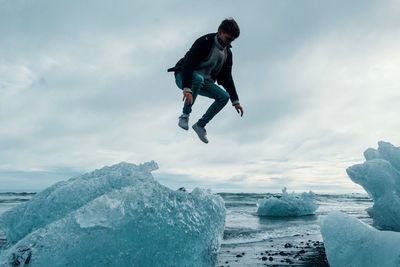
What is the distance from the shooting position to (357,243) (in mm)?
5020

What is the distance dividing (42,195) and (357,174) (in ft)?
29.5

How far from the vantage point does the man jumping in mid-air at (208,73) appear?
524 cm

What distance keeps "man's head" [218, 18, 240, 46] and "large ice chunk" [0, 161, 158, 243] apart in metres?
2.16

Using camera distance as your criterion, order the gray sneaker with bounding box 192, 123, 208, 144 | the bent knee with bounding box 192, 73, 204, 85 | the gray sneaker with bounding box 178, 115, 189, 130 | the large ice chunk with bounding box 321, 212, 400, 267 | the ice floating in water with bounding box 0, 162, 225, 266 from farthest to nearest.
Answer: the gray sneaker with bounding box 192, 123, 208, 144, the gray sneaker with bounding box 178, 115, 189, 130, the bent knee with bounding box 192, 73, 204, 85, the large ice chunk with bounding box 321, 212, 400, 267, the ice floating in water with bounding box 0, 162, 225, 266

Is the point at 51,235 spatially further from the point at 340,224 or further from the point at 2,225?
the point at 340,224

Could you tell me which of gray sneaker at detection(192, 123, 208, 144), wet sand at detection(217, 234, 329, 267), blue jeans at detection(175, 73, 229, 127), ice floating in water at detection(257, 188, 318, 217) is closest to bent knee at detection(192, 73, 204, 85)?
blue jeans at detection(175, 73, 229, 127)

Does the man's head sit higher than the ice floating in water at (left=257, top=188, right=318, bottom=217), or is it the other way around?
the man's head

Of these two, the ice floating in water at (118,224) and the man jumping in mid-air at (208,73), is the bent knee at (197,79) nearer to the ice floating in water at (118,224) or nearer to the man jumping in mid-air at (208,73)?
the man jumping in mid-air at (208,73)

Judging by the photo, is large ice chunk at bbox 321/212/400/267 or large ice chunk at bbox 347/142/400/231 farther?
large ice chunk at bbox 347/142/400/231

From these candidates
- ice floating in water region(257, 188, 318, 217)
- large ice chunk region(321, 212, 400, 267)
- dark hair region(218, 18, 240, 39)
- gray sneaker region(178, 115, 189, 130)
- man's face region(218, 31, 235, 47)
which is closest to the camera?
large ice chunk region(321, 212, 400, 267)

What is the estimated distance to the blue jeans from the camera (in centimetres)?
545

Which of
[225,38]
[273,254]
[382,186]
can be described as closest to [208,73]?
[225,38]

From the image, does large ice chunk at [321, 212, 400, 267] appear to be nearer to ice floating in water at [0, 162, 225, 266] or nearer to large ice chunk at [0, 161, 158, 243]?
ice floating in water at [0, 162, 225, 266]

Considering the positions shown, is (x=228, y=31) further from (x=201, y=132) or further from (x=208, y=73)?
(x=201, y=132)
